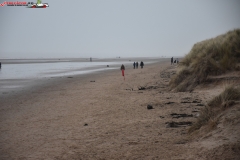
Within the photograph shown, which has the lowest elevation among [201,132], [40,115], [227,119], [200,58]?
[40,115]

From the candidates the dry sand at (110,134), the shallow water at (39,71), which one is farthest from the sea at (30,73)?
the dry sand at (110,134)

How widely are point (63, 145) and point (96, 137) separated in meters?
0.90

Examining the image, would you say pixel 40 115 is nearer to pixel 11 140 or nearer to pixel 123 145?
pixel 11 140

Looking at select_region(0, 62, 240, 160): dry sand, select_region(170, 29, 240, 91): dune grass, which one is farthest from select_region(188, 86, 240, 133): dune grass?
select_region(170, 29, 240, 91): dune grass

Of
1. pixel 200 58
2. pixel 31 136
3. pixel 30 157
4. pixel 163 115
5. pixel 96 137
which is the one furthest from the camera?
pixel 200 58

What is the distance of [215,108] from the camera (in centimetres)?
629

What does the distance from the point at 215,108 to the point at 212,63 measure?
6.92 meters

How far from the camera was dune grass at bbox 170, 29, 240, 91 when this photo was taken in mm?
12438

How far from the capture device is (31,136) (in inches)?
265

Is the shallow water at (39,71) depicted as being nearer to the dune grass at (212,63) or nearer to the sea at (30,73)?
the sea at (30,73)

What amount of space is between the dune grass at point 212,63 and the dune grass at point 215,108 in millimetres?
6083

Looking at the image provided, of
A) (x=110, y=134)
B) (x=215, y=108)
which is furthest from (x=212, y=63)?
(x=110, y=134)

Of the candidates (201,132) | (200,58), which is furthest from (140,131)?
(200,58)

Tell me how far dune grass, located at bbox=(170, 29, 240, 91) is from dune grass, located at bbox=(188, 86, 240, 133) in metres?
6.08
